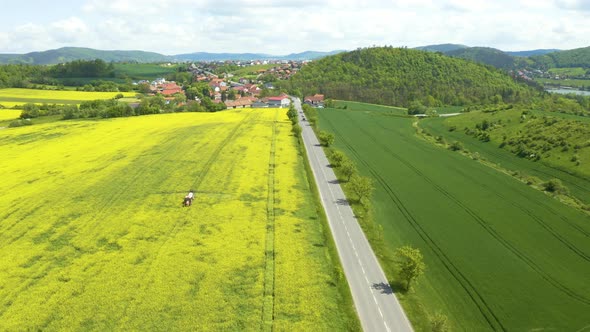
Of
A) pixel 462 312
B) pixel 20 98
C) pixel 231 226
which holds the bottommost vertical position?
pixel 462 312

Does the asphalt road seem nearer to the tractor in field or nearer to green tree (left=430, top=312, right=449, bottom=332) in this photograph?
green tree (left=430, top=312, right=449, bottom=332)

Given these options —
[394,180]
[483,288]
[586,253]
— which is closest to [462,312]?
[483,288]

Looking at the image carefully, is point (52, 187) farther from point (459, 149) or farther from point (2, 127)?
point (459, 149)

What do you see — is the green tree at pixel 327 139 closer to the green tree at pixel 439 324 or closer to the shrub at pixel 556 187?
the shrub at pixel 556 187

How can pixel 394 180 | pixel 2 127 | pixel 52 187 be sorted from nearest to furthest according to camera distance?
1. pixel 52 187
2. pixel 394 180
3. pixel 2 127

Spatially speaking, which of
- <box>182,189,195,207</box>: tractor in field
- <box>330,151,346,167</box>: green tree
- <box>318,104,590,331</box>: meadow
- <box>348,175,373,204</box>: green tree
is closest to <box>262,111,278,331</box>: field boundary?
<box>182,189,195,207</box>: tractor in field

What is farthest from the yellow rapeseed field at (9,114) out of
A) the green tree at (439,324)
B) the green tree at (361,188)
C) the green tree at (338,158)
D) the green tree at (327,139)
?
the green tree at (439,324)

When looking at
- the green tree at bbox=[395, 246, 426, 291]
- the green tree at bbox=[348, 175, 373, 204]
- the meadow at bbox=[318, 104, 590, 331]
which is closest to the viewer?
the meadow at bbox=[318, 104, 590, 331]
